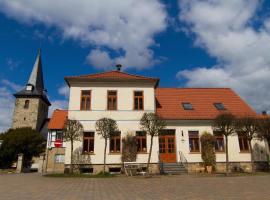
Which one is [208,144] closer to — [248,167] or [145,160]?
[248,167]

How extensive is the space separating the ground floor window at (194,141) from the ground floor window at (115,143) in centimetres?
584

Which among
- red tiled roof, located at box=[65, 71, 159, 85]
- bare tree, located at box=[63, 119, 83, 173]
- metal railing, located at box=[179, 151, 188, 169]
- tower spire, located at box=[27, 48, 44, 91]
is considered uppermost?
tower spire, located at box=[27, 48, 44, 91]

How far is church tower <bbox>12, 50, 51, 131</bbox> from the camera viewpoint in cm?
4688

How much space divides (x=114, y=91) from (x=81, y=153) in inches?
217

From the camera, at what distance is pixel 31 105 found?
47.4 metres

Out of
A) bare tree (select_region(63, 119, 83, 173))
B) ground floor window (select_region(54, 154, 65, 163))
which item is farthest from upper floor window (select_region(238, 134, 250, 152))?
ground floor window (select_region(54, 154, 65, 163))

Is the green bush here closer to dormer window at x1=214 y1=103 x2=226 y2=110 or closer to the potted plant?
the potted plant

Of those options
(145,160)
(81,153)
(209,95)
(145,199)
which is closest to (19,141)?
(81,153)

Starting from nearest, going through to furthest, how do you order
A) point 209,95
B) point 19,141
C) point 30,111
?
point 209,95, point 19,141, point 30,111

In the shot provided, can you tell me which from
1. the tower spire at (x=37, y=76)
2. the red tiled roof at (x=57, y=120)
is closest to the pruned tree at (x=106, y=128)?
the red tiled roof at (x=57, y=120)

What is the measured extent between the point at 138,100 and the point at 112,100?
2.12 meters

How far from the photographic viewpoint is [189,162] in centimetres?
1966

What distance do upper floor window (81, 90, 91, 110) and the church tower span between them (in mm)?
30586

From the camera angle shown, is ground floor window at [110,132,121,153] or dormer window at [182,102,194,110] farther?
dormer window at [182,102,194,110]
